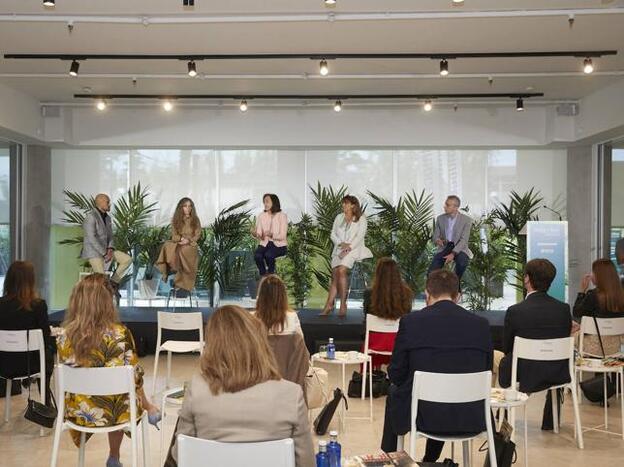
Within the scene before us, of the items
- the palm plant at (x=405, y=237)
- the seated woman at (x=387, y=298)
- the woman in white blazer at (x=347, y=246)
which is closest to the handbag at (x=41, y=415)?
the seated woman at (x=387, y=298)

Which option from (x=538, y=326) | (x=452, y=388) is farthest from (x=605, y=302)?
(x=452, y=388)

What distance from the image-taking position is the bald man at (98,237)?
9.92m

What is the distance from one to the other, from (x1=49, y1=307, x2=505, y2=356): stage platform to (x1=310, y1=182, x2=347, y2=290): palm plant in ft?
4.87

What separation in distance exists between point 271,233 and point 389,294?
3.40m

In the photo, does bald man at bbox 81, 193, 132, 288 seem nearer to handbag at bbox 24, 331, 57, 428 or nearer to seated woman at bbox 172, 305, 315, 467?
handbag at bbox 24, 331, 57, 428

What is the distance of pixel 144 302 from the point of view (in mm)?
11977

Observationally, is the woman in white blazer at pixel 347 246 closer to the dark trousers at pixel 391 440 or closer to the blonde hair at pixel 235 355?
the dark trousers at pixel 391 440

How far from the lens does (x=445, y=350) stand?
388cm

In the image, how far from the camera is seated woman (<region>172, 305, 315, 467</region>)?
102 inches

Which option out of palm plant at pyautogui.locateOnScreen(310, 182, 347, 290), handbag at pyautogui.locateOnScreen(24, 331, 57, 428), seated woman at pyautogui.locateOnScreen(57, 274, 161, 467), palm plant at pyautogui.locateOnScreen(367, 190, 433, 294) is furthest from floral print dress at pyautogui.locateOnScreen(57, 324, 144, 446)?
palm plant at pyautogui.locateOnScreen(367, 190, 433, 294)

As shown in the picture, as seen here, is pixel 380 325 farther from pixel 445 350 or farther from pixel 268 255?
pixel 268 255

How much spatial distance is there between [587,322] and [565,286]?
15.3 ft

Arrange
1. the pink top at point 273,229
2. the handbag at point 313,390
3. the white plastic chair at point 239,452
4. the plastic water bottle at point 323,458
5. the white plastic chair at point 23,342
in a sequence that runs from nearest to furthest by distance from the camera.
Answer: the white plastic chair at point 239,452 < the plastic water bottle at point 323,458 < the handbag at point 313,390 < the white plastic chair at point 23,342 < the pink top at point 273,229

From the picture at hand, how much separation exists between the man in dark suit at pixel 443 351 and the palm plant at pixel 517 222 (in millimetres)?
7260
